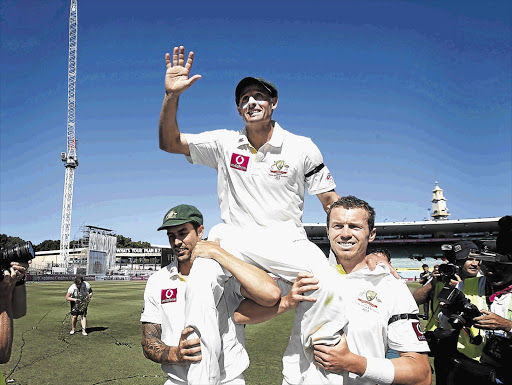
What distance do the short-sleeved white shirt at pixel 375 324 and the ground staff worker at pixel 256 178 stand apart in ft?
0.99

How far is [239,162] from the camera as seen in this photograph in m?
2.96

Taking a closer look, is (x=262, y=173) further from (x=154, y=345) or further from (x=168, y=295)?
(x=154, y=345)

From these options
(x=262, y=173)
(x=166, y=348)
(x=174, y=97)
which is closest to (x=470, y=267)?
(x=262, y=173)

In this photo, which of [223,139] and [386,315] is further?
[223,139]

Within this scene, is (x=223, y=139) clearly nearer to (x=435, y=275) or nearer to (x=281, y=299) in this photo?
(x=281, y=299)

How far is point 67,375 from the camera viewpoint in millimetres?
7758

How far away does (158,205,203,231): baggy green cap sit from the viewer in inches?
136

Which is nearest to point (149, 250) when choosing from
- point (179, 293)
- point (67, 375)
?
point (67, 375)

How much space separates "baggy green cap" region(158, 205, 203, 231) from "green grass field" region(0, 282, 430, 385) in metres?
4.83

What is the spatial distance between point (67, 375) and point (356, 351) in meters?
7.54

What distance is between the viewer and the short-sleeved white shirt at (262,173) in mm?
2859

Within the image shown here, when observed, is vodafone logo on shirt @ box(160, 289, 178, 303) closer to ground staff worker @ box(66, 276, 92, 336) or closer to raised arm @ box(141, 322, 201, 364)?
raised arm @ box(141, 322, 201, 364)

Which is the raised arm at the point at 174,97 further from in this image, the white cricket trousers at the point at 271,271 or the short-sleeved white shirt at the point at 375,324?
the short-sleeved white shirt at the point at 375,324

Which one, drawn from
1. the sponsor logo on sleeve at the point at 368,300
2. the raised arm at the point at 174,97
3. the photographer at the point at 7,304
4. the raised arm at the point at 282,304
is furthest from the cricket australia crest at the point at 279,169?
the photographer at the point at 7,304
